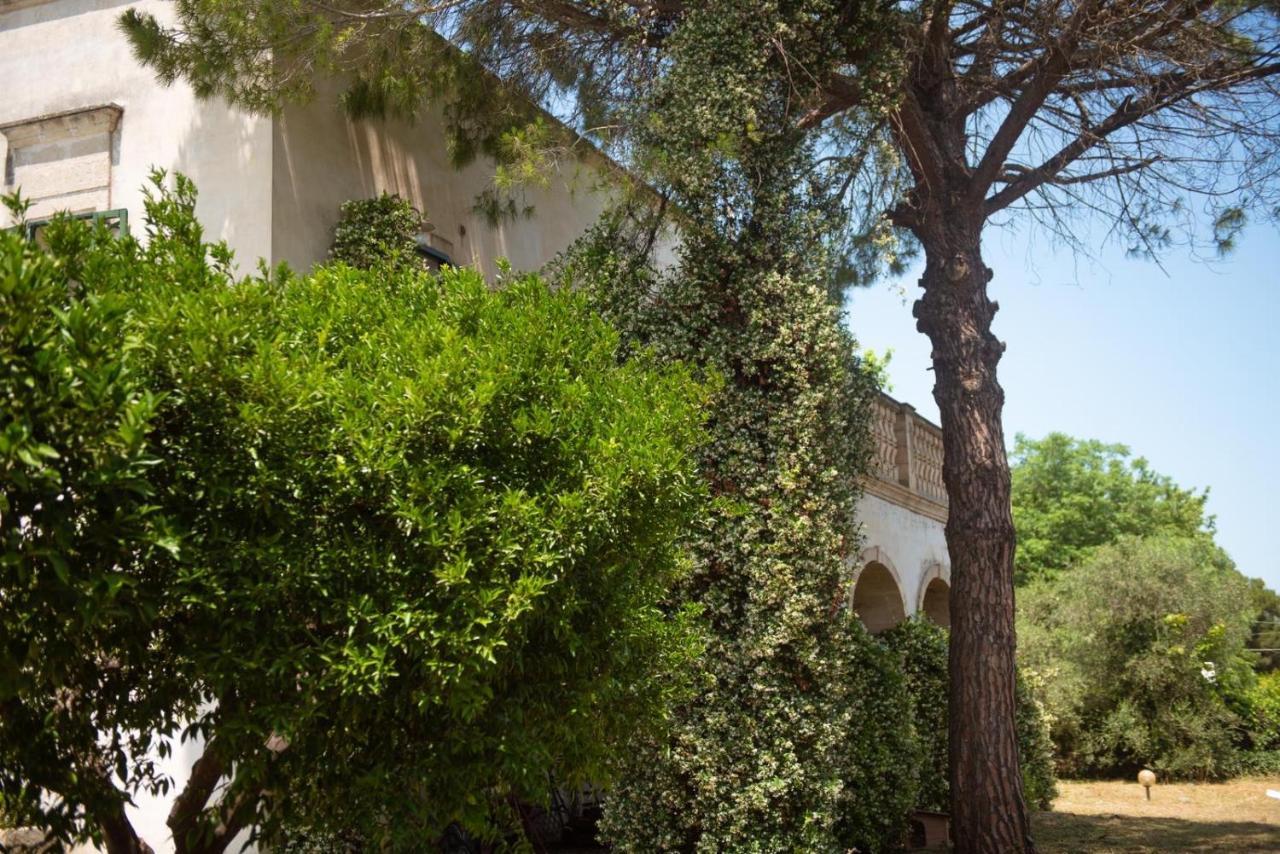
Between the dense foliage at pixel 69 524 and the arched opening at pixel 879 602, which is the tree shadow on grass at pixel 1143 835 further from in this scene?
the dense foliage at pixel 69 524

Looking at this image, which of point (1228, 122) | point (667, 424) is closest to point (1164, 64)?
point (1228, 122)

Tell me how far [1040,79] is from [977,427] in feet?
11.5

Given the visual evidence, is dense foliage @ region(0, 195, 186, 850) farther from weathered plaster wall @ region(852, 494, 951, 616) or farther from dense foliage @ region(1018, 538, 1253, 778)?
dense foliage @ region(1018, 538, 1253, 778)

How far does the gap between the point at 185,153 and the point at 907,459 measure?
10548 mm

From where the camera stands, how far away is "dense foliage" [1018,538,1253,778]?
68.2 feet

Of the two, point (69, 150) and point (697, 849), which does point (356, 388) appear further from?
point (69, 150)

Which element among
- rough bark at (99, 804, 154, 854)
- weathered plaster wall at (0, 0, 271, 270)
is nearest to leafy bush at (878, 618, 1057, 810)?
weathered plaster wall at (0, 0, 271, 270)

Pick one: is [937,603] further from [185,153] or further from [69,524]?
[69,524]

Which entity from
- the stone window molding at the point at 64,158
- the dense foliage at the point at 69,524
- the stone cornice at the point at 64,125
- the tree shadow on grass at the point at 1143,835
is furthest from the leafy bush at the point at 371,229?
the tree shadow on grass at the point at 1143,835

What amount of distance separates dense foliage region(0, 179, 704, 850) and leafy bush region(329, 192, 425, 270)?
4767mm

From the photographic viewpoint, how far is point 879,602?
54.9 feet

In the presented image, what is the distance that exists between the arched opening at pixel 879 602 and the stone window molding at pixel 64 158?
10907mm

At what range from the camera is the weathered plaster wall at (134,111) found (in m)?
9.64

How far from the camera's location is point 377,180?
10891mm
